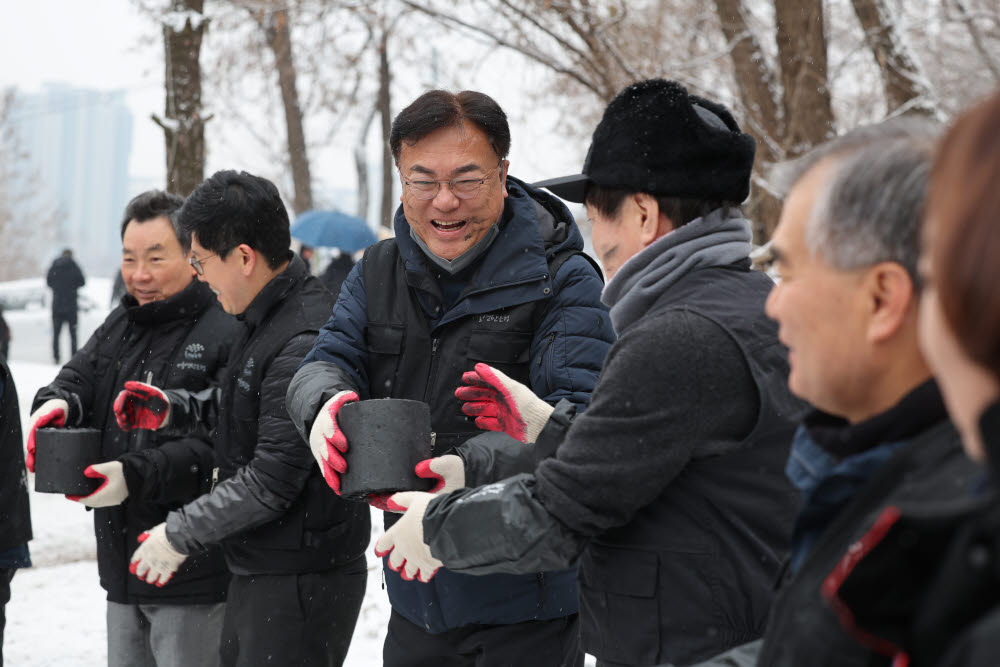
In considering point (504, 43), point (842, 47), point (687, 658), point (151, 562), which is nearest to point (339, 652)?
point (151, 562)

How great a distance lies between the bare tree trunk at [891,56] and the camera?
7.74m

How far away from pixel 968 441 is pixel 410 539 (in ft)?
4.60

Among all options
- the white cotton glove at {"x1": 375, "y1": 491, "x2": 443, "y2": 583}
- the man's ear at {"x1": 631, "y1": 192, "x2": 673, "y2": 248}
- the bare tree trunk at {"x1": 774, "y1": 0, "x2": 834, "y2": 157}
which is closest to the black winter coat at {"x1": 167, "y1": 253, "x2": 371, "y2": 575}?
the white cotton glove at {"x1": 375, "y1": 491, "x2": 443, "y2": 583}

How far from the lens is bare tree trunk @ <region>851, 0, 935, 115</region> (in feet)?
25.4

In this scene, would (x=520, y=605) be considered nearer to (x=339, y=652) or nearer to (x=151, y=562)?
(x=339, y=652)

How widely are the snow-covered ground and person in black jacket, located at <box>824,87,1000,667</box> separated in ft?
13.8

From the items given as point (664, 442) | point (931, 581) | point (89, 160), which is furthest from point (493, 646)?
point (89, 160)

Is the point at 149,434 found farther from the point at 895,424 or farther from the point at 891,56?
the point at 891,56

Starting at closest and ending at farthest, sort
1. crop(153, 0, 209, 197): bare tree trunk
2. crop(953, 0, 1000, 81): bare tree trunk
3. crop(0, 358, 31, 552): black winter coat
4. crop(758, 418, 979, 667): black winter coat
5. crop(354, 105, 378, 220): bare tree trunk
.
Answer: crop(758, 418, 979, 667): black winter coat, crop(0, 358, 31, 552): black winter coat, crop(153, 0, 209, 197): bare tree trunk, crop(953, 0, 1000, 81): bare tree trunk, crop(354, 105, 378, 220): bare tree trunk

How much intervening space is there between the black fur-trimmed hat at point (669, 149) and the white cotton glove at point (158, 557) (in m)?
1.81

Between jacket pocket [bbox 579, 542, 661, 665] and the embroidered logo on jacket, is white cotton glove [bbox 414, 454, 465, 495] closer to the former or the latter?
jacket pocket [bbox 579, 542, 661, 665]

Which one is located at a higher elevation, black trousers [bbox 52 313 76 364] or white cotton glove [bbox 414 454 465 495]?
white cotton glove [bbox 414 454 465 495]

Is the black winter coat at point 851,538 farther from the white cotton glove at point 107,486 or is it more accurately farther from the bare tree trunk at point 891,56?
the bare tree trunk at point 891,56

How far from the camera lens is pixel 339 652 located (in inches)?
122
